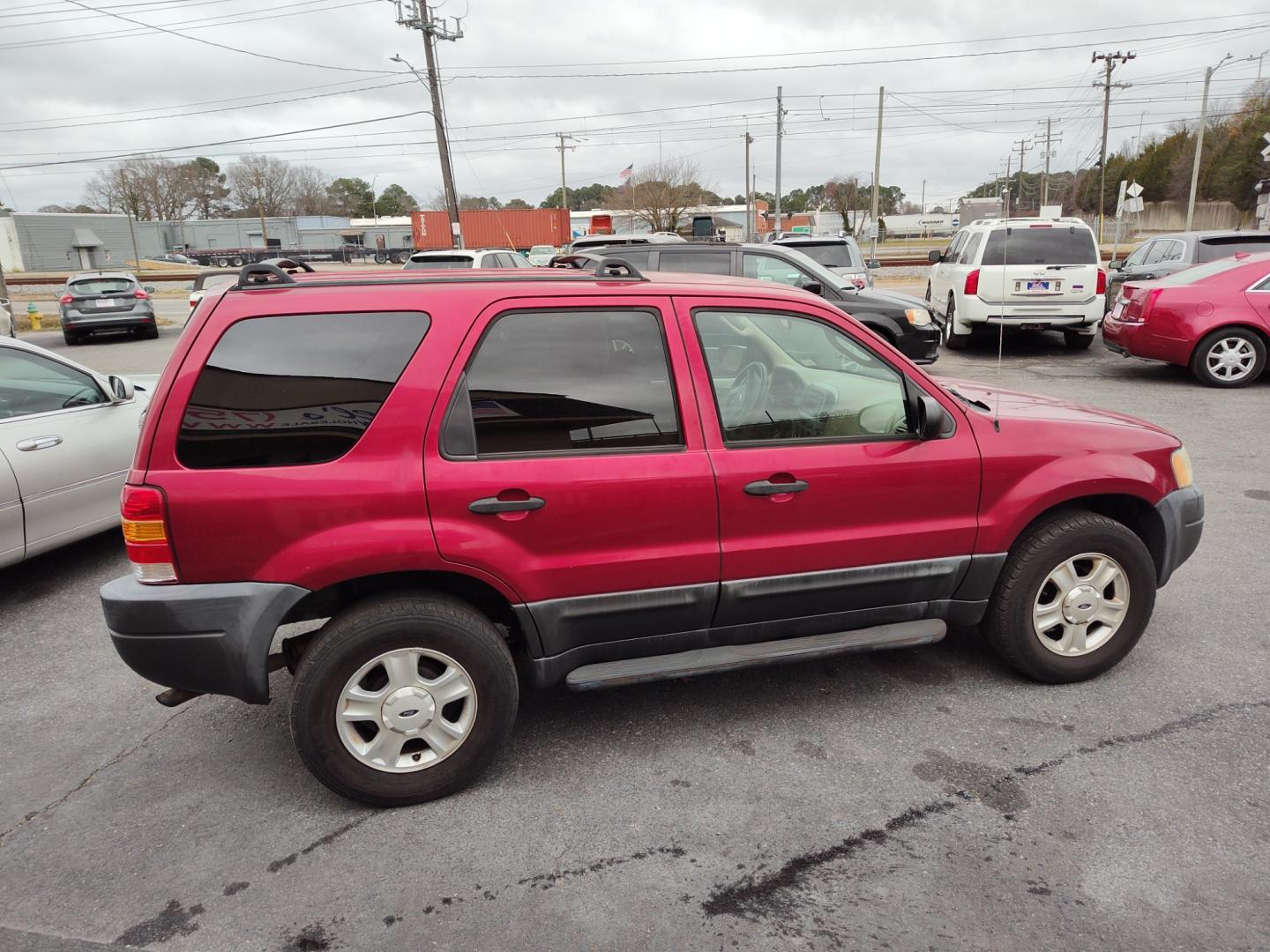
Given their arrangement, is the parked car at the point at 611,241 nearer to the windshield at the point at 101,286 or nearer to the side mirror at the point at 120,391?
the side mirror at the point at 120,391

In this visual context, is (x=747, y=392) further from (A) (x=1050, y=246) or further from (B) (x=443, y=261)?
(B) (x=443, y=261)

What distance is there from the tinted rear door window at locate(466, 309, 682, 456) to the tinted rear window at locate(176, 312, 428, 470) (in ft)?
1.00

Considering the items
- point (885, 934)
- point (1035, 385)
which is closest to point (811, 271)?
point (1035, 385)

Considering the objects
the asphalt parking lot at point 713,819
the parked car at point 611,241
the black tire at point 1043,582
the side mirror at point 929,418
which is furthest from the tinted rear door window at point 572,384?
the parked car at point 611,241

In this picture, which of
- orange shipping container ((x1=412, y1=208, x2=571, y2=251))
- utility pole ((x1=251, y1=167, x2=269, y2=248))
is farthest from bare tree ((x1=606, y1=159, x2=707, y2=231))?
utility pole ((x1=251, y1=167, x2=269, y2=248))

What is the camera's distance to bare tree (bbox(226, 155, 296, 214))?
91.3 meters

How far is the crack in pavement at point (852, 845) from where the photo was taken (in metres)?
2.47

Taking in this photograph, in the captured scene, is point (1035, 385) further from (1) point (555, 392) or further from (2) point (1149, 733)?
(1) point (555, 392)

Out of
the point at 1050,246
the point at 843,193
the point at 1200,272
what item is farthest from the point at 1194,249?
the point at 843,193

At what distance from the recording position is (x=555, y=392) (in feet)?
9.88

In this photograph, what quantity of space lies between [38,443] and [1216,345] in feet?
37.7

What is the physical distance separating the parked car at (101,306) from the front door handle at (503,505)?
19.3 meters

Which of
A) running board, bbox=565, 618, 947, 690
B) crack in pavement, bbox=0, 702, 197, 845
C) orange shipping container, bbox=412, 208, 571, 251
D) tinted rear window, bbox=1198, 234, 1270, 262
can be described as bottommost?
crack in pavement, bbox=0, 702, 197, 845

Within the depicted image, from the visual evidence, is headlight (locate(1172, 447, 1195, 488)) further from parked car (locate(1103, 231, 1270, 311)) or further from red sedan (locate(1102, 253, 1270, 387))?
parked car (locate(1103, 231, 1270, 311))
